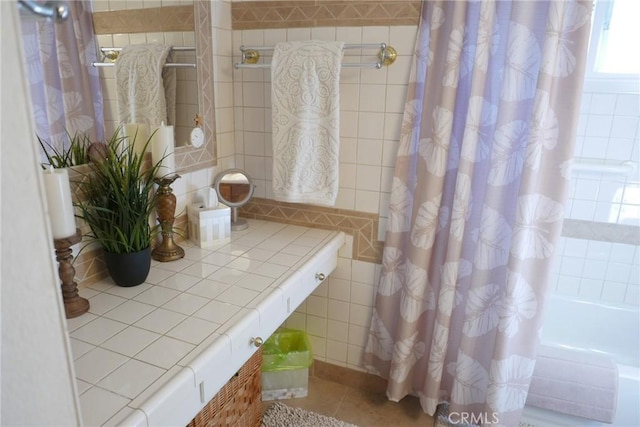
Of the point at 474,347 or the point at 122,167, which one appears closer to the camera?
the point at 122,167

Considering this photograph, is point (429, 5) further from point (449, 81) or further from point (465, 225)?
point (465, 225)

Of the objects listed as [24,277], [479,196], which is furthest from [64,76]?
[479,196]

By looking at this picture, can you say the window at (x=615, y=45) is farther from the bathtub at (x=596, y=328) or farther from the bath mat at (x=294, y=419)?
the bath mat at (x=294, y=419)

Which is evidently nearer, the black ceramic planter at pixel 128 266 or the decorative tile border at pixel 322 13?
the black ceramic planter at pixel 128 266

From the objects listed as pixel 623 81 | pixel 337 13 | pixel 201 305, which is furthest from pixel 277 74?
pixel 623 81

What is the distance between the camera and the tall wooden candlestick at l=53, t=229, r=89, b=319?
1091 millimetres

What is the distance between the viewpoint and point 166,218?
1447 mm

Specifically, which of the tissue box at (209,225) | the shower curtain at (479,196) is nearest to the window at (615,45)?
the shower curtain at (479,196)

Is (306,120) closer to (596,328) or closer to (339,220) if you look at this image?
(339,220)

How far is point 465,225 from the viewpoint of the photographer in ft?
5.20

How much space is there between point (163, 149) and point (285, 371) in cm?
109

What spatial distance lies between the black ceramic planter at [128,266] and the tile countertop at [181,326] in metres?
0.03

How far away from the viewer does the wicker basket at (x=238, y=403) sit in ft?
4.38

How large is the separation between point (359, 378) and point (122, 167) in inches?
54.3
